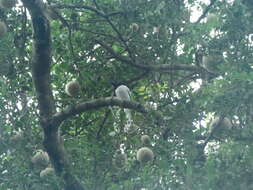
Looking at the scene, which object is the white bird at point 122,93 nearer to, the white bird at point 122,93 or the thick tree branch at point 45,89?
the white bird at point 122,93

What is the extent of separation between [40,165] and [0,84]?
95 centimetres

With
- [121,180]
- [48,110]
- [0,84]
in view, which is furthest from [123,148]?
[0,84]

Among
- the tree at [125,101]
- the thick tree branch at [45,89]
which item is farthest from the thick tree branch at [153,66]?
the thick tree branch at [45,89]

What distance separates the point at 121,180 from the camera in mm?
5613

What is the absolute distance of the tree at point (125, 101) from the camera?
4777 mm

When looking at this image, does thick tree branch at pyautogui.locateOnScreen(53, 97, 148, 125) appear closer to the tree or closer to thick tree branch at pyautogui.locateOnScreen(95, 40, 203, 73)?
the tree

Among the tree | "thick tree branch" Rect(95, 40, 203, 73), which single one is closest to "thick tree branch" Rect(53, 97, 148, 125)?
the tree

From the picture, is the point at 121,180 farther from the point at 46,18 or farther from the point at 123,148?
the point at 46,18

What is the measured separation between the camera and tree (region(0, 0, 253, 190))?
15.7 ft

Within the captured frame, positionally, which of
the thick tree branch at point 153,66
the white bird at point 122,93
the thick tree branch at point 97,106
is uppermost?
Answer: the thick tree branch at point 153,66


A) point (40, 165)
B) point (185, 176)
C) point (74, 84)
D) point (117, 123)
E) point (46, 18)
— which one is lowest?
point (185, 176)

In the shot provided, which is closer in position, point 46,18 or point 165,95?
point 46,18

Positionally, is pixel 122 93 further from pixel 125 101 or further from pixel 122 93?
pixel 125 101

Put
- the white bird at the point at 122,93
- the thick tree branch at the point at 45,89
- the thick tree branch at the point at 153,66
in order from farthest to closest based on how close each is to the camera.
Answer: the thick tree branch at the point at 153,66
the white bird at the point at 122,93
the thick tree branch at the point at 45,89
